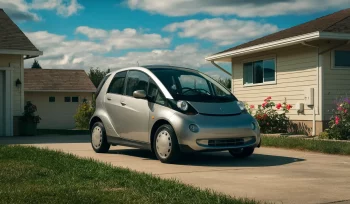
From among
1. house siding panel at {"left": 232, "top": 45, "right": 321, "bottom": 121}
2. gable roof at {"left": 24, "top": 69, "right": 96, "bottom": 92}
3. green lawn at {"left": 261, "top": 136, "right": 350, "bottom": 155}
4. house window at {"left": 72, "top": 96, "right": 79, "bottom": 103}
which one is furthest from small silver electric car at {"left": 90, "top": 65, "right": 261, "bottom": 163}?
house window at {"left": 72, "top": 96, "right": 79, "bottom": 103}

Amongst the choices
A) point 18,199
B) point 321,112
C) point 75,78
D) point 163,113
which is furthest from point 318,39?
point 75,78

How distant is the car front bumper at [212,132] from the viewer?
8.17 meters

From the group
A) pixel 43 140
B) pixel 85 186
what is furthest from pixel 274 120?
pixel 85 186

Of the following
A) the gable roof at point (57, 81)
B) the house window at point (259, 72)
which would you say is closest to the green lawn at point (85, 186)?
the house window at point (259, 72)

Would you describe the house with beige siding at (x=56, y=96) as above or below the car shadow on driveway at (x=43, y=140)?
above

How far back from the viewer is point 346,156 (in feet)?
33.4

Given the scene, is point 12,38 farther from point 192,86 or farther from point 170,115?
point 170,115

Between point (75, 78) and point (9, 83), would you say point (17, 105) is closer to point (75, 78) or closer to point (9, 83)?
point (9, 83)

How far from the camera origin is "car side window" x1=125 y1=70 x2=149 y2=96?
9.34 m

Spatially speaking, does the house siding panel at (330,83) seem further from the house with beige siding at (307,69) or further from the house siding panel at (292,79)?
the house siding panel at (292,79)

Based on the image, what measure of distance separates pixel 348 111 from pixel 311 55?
109 inches

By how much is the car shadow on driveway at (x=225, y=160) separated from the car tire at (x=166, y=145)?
235 mm

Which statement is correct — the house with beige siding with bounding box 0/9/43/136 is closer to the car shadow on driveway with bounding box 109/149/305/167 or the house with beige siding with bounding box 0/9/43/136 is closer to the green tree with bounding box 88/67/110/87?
the car shadow on driveway with bounding box 109/149/305/167

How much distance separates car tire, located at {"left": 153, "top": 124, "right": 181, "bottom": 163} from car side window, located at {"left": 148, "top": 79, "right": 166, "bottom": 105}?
494 mm
